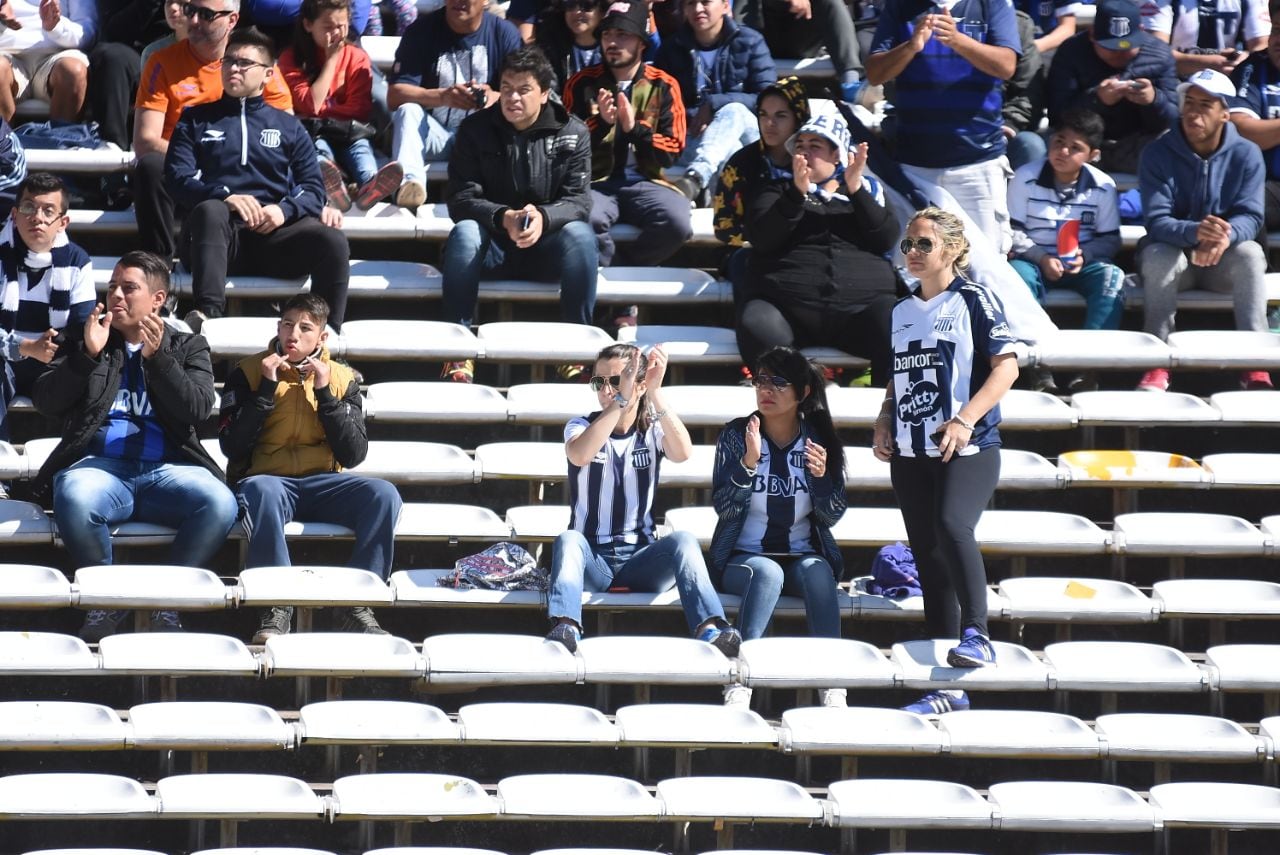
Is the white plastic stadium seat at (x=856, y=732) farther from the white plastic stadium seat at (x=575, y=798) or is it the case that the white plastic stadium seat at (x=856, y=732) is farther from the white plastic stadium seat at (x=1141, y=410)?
the white plastic stadium seat at (x=1141, y=410)

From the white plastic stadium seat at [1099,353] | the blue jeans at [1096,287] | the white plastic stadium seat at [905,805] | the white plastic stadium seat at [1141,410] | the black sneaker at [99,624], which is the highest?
the blue jeans at [1096,287]

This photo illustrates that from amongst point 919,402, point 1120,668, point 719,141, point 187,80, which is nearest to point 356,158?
point 187,80

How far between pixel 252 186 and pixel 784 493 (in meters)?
2.26

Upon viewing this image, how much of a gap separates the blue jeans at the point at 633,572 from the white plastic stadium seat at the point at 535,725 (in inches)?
12.3

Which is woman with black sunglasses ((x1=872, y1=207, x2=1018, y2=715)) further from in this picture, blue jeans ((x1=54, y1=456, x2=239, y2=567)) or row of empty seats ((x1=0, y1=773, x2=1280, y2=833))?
blue jeans ((x1=54, y1=456, x2=239, y2=567))

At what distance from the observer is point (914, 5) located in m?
7.12

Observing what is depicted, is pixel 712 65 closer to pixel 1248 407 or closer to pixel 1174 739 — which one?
pixel 1248 407

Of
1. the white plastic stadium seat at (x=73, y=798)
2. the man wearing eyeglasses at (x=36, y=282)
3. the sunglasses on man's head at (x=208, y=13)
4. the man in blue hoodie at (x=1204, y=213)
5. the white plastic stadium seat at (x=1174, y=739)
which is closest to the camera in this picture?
the white plastic stadium seat at (x=73, y=798)

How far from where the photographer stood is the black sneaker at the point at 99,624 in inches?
215

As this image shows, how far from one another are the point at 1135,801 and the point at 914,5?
10.6 ft

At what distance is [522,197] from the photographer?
6.75 meters

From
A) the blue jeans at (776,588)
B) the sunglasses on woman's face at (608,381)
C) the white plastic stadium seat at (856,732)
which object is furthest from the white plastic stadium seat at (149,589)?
the white plastic stadium seat at (856,732)

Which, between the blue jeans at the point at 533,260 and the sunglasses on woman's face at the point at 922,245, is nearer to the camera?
the sunglasses on woman's face at the point at 922,245

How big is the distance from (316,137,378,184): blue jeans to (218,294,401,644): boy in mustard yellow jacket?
5.73 feet
